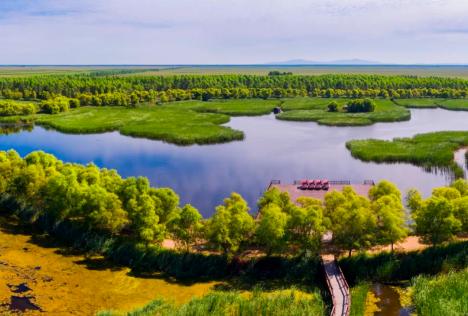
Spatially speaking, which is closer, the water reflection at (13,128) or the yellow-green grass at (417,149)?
the yellow-green grass at (417,149)

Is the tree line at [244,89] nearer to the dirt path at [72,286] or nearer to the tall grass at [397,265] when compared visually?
the dirt path at [72,286]

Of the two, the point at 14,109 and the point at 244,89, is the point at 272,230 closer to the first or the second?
the point at 14,109

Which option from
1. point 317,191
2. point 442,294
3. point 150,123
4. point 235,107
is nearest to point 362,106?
point 235,107

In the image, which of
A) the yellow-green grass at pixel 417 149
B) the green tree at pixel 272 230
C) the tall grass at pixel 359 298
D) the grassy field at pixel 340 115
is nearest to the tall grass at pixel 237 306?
the tall grass at pixel 359 298

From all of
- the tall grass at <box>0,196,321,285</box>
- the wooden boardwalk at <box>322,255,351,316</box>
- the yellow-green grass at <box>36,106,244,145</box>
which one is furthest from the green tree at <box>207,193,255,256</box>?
the yellow-green grass at <box>36,106,244,145</box>

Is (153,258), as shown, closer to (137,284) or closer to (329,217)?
(137,284)

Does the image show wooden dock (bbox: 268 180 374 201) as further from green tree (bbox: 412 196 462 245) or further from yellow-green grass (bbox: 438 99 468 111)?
yellow-green grass (bbox: 438 99 468 111)

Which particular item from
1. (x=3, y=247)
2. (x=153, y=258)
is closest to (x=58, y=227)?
(x=3, y=247)
